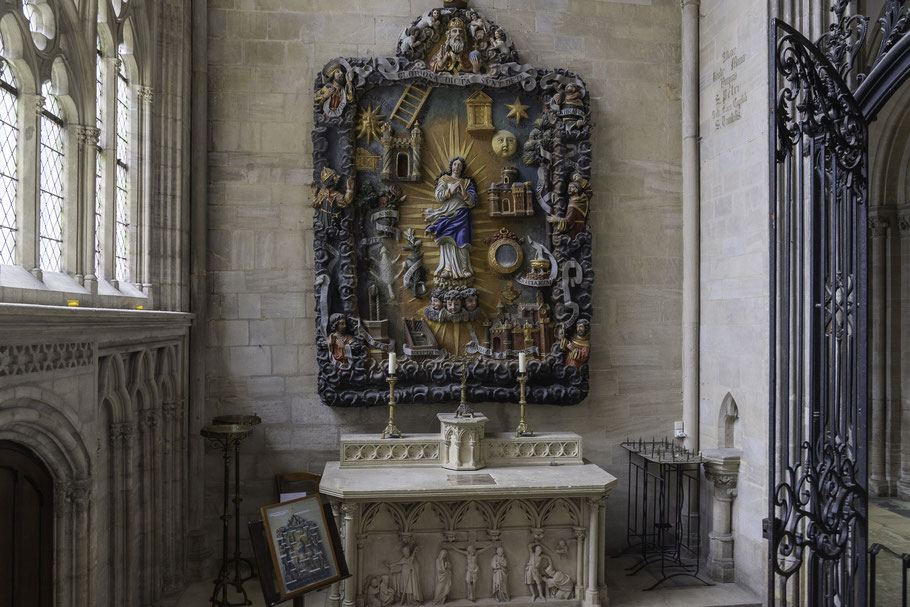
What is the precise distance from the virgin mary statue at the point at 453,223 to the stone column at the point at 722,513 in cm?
301

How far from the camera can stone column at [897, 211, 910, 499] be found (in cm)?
930

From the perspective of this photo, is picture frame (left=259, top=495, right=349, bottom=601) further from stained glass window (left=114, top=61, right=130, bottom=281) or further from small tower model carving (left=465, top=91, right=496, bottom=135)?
Answer: small tower model carving (left=465, top=91, right=496, bottom=135)

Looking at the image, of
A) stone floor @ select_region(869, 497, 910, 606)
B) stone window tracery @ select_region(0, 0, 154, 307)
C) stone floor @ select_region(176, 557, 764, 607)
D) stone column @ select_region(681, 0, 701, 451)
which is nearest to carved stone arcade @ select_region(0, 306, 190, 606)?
stone floor @ select_region(176, 557, 764, 607)

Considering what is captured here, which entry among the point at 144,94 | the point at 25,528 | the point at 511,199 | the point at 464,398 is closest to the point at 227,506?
the point at 464,398

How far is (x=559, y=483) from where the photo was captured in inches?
235

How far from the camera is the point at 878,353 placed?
9641 millimetres

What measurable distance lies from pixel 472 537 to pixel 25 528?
3.40 m

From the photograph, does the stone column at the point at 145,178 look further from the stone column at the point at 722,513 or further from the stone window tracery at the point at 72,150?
the stone column at the point at 722,513

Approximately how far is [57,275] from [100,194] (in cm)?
119

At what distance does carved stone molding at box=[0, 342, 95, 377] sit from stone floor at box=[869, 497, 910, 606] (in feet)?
20.5

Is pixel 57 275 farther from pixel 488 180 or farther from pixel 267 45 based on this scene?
pixel 488 180

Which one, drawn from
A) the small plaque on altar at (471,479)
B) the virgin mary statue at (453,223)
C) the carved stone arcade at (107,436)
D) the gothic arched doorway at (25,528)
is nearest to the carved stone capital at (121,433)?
the carved stone arcade at (107,436)

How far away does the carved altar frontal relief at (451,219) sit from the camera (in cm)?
709

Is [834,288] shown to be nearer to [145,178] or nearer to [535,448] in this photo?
[535,448]
